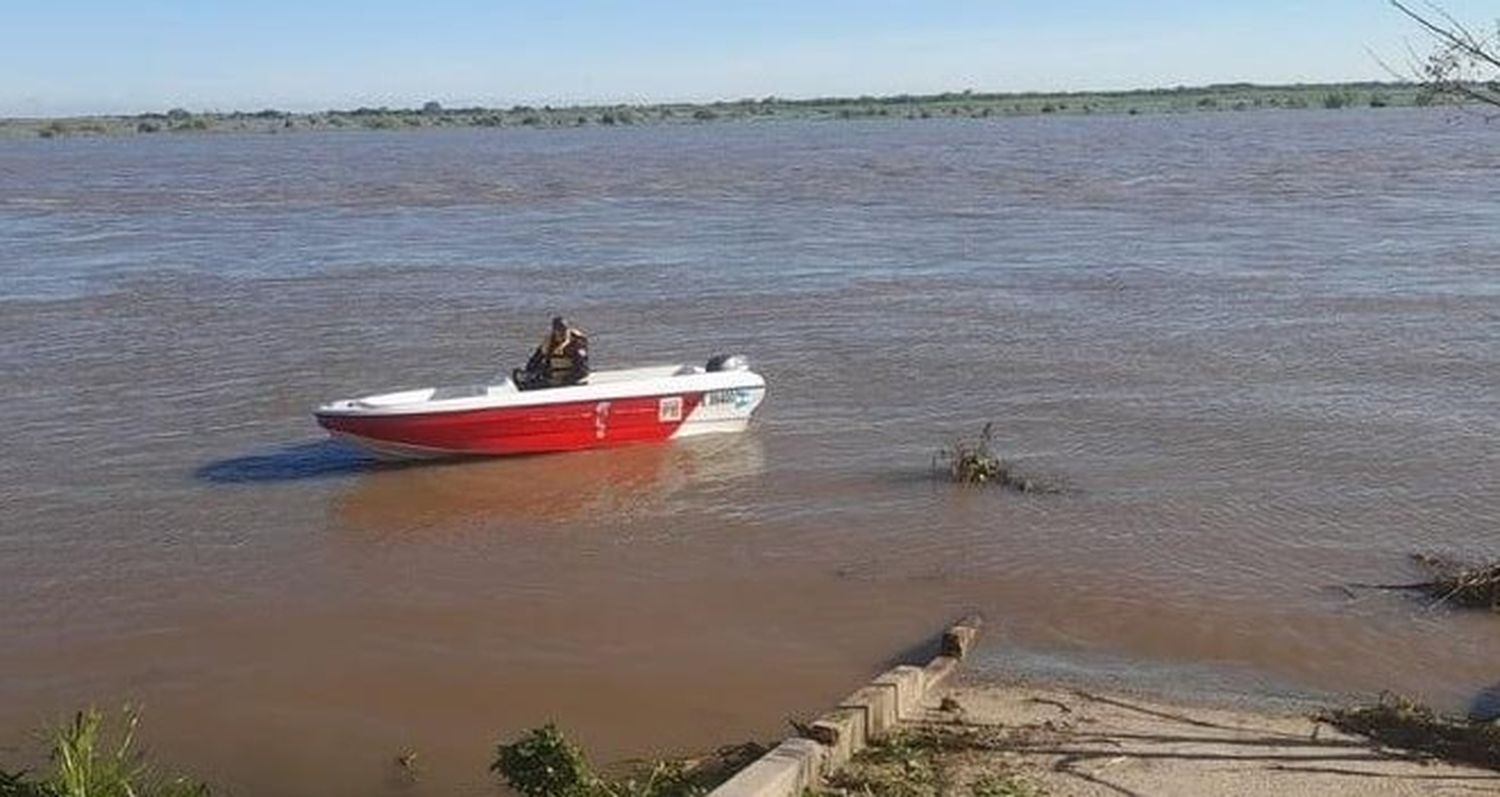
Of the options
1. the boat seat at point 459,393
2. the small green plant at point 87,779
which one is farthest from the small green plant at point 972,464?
the small green plant at point 87,779

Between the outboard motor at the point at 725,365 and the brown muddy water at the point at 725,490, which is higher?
the outboard motor at the point at 725,365

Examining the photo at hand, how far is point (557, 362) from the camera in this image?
15.4 m

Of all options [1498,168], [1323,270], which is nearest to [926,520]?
[1323,270]

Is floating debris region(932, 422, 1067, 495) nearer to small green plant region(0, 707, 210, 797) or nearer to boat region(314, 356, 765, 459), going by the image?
boat region(314, 356, 765, 459)

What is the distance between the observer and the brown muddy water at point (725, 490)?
1016 cm

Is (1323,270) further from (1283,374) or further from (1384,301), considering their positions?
(1283,374)

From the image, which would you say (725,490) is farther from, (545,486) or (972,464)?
(972,464)

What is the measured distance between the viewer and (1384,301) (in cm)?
2331

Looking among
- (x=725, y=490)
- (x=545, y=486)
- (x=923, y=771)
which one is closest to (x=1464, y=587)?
(x=923, y=771)

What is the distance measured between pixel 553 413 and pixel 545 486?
82 cm

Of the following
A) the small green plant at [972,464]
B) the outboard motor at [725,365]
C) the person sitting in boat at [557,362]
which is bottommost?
the small green plant at [972,464]

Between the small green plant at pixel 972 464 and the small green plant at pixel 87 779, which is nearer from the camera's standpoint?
the small green plant at pixel 87 779

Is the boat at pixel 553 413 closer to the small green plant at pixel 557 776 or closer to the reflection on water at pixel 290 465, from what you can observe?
the reflection on water at pixel 290 465

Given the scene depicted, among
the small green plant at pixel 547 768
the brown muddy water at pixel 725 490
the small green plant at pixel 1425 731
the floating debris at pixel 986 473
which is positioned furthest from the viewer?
the floating debris at pixel 986 473
